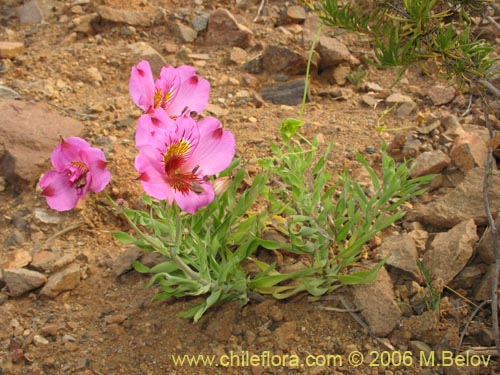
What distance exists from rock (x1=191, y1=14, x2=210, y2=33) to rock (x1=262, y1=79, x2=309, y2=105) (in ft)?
2.80

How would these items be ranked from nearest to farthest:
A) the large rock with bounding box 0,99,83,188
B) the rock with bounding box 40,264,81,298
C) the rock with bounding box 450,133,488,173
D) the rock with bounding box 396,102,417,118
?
the rock with bounding box 40,264,81,298
the rock with bounding box 450,133,488,173
the large rock with bounding box 0,99,83,188
the rock with bounding box 396,102,417,118

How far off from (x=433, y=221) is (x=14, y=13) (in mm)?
3673

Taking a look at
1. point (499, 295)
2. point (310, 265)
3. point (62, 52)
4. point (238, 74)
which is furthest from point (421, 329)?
point (62, 52)

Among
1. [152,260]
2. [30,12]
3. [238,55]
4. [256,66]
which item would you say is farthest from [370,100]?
[30,12]

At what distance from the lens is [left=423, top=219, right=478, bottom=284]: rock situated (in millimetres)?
2371

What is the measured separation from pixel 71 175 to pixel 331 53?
2589 mm

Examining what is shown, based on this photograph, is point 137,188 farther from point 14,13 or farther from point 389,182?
point 14,13

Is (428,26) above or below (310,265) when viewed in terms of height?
above

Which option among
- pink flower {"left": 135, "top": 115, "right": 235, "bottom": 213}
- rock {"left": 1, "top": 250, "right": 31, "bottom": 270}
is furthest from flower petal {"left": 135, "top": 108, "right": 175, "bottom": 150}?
rock {"left": 1, "top": 250, "right": 31, "bottom": 270}

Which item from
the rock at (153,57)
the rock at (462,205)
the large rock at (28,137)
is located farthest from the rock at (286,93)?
the rock at (462,205)

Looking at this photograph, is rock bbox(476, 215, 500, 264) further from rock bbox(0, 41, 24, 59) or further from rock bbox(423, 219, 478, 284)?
rock bbox(0, 41, 24, 59)

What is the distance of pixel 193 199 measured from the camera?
5.51ft

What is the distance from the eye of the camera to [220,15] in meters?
4.30

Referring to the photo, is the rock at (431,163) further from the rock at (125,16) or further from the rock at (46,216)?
the rock at (125,16)
